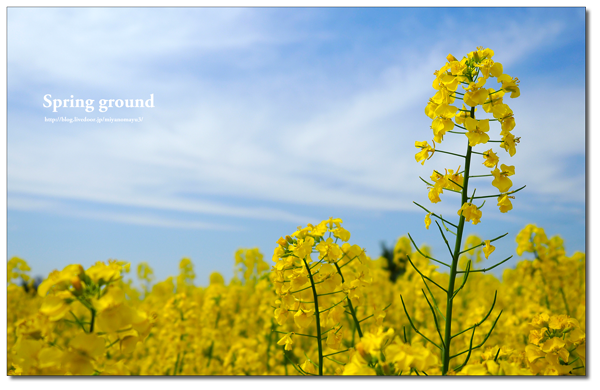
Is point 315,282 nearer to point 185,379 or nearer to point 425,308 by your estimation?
point 185,379

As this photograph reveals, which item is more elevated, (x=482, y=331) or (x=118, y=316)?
(x=118, y=316)

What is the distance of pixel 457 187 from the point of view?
1520 mm

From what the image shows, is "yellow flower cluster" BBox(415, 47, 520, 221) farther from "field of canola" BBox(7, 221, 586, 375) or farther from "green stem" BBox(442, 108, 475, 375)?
"field of canola" BBox(7, 221, 586, 375)

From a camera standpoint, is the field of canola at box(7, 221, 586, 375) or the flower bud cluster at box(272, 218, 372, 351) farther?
the flower bud cluster at box(272, 218, 372, 351)

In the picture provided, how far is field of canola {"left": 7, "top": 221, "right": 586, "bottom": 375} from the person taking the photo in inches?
43.3

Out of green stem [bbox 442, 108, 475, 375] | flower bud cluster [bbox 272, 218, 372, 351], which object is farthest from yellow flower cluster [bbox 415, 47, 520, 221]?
flower bud cluster [bbox 272, 218, 372, 351]

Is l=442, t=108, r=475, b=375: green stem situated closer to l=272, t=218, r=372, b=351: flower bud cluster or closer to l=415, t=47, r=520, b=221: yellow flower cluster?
l=415, t=47, r=520, b=221: yellow flower cluster

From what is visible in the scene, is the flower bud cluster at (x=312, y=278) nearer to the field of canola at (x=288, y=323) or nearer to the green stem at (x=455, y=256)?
the field of canola at (x=288, y=323)

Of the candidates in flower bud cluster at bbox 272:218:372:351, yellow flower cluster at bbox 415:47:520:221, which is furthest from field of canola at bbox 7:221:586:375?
yellow flower cluster at bbox 415:47:520:221

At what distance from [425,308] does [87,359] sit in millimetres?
4185

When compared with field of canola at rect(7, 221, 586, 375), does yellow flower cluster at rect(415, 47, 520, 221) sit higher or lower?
higher

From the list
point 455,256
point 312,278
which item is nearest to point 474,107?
point 455,256

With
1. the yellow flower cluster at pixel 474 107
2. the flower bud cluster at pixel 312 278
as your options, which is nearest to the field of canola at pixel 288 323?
the flower bud cluster at pixel 312 278
